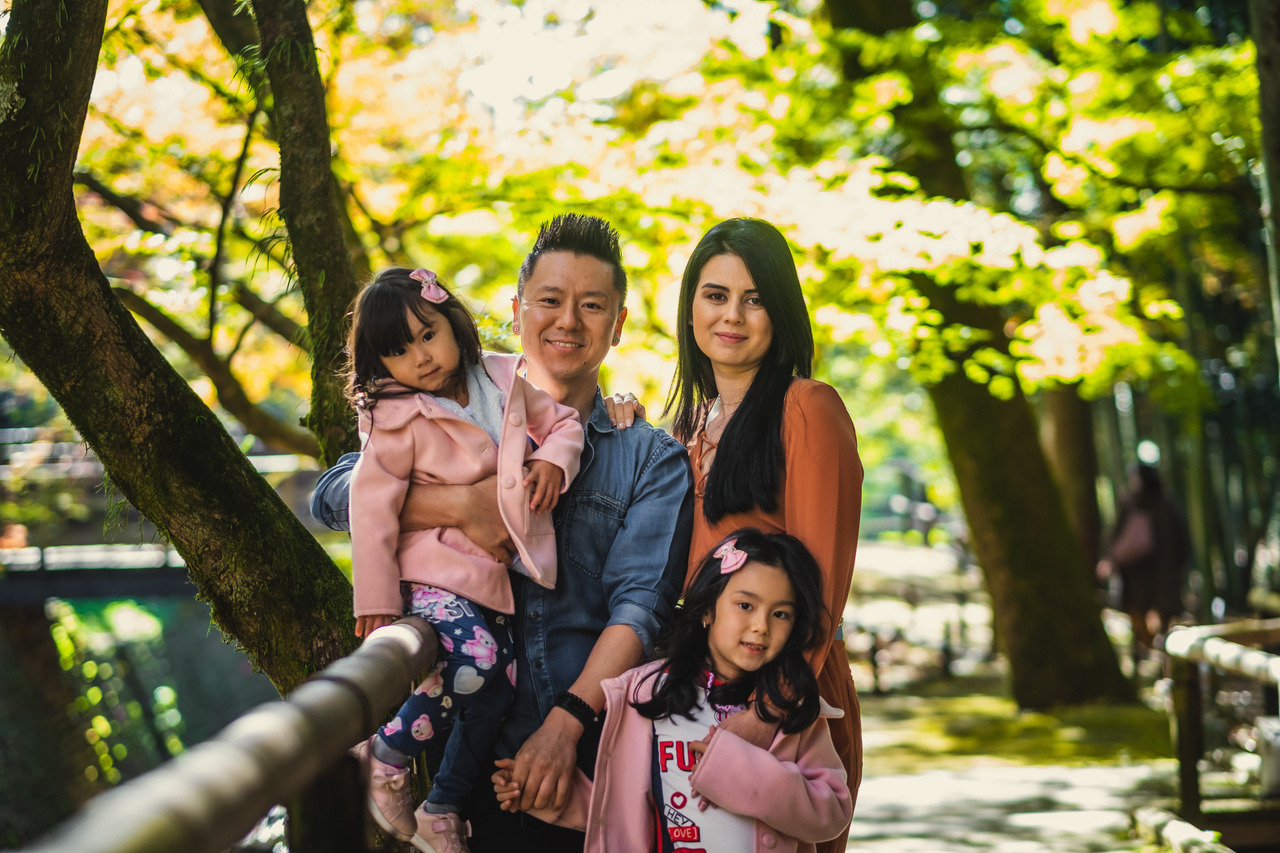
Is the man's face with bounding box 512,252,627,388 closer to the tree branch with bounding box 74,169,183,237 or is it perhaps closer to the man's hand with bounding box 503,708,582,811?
the man's hand with bounding box 503,708,582,811

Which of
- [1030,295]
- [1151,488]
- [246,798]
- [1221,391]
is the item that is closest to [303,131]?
[246,798]

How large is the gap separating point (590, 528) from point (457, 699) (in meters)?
0.42

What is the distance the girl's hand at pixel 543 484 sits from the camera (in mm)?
2059

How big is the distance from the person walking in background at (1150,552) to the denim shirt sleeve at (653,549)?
346 inches

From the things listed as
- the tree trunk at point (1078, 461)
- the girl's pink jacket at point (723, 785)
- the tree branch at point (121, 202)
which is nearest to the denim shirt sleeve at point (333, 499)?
the girl's pink jacket at point (723, 785)

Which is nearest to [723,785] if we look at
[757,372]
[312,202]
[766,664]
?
[766,664]

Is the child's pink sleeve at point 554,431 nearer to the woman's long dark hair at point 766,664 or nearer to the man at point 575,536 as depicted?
the man at point 575,536

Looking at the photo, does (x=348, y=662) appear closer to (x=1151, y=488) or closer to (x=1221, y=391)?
(x=1151, y=488)

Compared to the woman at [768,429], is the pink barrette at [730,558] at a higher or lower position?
lower

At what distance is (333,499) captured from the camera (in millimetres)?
2258

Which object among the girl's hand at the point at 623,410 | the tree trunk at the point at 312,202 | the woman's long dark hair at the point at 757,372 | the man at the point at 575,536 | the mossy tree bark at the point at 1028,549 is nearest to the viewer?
the man at the point at 575,536

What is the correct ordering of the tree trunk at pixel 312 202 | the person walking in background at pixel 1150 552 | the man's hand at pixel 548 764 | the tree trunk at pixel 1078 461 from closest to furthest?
the man's hand at pixel 548 764, the tree trunk at pixel 312 202, the person walking in background at pixel 1150 552, the tree trunk at pixel 1078 461

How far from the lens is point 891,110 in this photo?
780 centimetres

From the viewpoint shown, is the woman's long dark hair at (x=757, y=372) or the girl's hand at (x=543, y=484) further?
the woman's long dark hair at (x=757, y=372)
